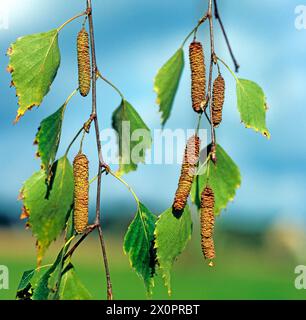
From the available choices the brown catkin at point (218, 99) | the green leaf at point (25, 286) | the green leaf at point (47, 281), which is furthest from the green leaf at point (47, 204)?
the brown catkin at point (218, 99)

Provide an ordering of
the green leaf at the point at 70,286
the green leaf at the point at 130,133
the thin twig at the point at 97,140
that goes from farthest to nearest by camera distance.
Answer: the green leaf at the point at 130,133 → the green leaf at the point at 70,286 → the thin twig at the point at 97,140

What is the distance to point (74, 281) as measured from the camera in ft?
2.77

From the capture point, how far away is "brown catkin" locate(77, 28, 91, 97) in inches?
31.6

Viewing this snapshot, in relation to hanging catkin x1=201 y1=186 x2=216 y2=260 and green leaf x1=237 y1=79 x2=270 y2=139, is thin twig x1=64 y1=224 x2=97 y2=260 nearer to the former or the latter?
hanging catkin x1=201 y1=186 x2=216 y2=260

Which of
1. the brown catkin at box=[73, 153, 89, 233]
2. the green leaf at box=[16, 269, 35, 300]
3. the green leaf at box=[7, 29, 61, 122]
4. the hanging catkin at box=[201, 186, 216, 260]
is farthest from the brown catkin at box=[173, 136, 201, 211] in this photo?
the green leaf at box=[16, 269, 35, 300]

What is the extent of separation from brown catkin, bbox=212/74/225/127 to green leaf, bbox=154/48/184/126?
0.06m

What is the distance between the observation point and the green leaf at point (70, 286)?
2.76 ft

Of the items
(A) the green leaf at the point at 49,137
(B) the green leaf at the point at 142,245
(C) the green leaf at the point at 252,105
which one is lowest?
(B) the green leaf at the point at 142,245

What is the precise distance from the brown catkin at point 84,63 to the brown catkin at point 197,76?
157 mm

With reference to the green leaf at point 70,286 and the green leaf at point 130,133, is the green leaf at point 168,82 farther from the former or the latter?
the green leaf at point 70,286

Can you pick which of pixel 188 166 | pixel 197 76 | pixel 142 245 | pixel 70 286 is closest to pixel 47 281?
pixel 70 286
